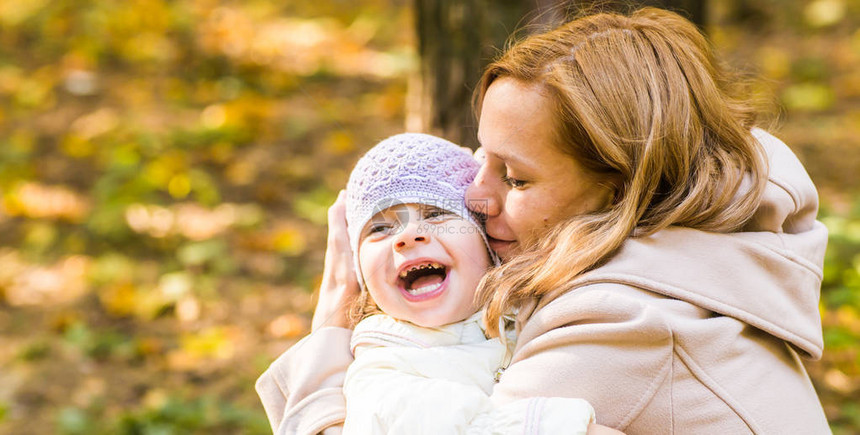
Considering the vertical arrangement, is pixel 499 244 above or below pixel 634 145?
below

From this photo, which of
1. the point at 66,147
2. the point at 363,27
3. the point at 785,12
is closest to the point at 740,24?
the point at 785,12

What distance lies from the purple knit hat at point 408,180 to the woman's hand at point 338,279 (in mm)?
88

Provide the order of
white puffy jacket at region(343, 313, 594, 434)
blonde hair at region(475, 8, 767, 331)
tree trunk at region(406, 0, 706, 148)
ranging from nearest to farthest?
white puffy jacket at region(343, 313, 594, 434) < blonde hair at region(475, 8, 767, 331) < tree trunk at region(406, 0, 706, 148)

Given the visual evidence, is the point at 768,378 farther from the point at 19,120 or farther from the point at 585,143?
the point at 19,120

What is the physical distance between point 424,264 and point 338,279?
367 mm

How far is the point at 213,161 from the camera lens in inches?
203

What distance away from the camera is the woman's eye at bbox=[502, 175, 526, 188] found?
1904 mm

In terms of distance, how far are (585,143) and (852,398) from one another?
2.27m

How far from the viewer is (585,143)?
1.79m

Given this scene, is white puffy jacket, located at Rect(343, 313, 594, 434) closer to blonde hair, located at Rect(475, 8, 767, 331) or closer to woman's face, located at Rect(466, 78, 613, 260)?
blonde hair, located at Rect(475, 8, 767, 331)

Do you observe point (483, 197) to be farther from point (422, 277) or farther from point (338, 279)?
point (338, 279)

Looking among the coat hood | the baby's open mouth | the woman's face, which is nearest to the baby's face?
the baby's open mouth

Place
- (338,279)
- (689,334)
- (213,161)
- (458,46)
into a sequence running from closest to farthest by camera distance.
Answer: (689,334), (338,279), (458,46), (213,161)

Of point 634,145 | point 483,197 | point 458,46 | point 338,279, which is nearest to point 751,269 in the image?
point 634,145
